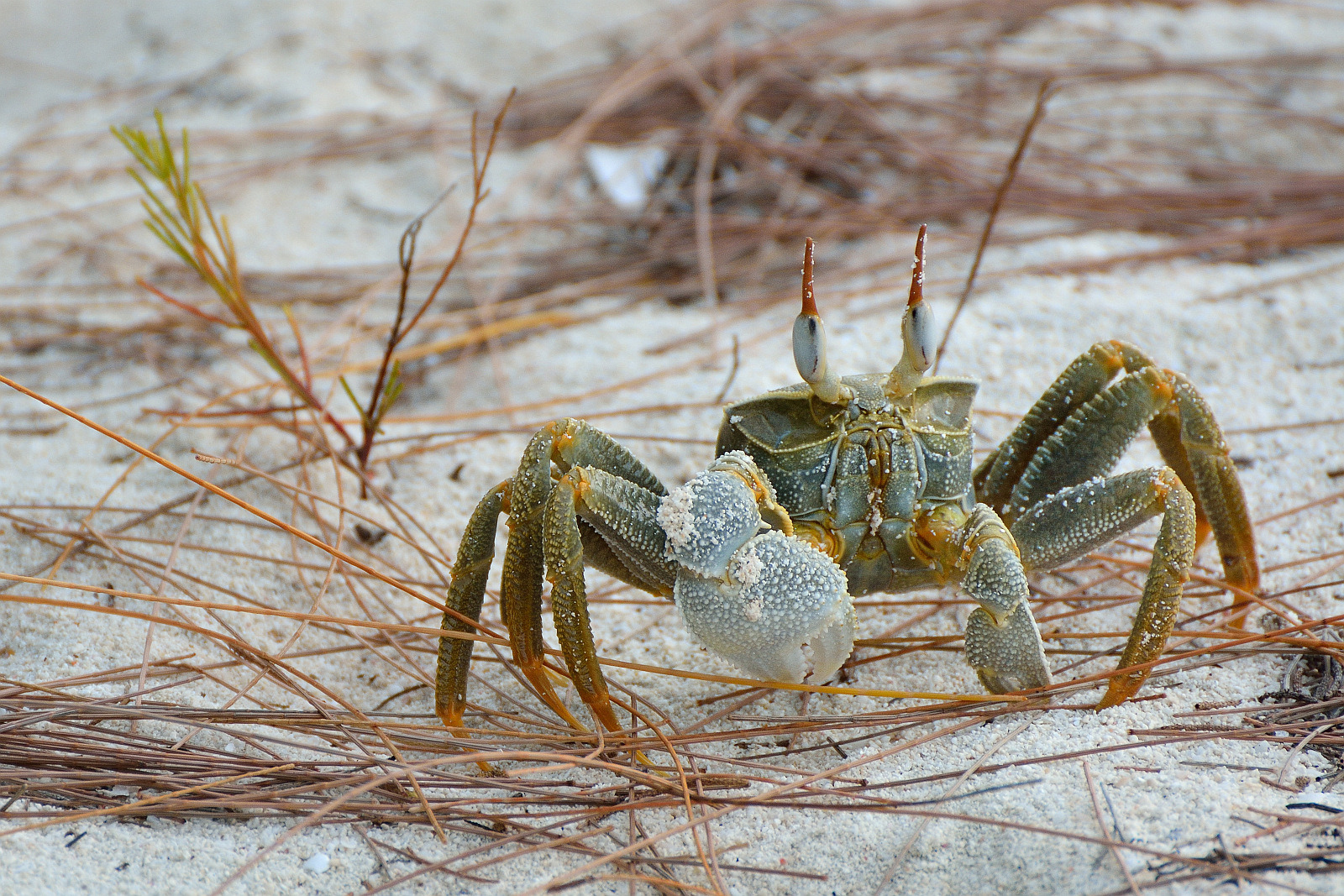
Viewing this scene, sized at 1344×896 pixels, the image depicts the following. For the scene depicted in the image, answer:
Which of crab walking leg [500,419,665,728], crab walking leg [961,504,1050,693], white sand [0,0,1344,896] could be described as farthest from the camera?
crab walking leg [500,419,665,728]

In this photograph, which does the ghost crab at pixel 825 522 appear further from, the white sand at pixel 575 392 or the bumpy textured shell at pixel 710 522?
the white sand at pixel 575 392

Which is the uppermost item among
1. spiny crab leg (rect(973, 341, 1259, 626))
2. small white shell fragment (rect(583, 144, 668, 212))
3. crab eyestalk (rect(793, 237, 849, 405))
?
small white shell fragment (rect(583, 144, 668, 212))

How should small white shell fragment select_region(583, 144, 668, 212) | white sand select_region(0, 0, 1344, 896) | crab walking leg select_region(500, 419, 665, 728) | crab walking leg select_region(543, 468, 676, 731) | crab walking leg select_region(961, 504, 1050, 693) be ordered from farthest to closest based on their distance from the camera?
small white shell fragment select_region(583, 144, 668, 212) → crab walking leg select_region(500, 419, 665, 728) → crab walking leg select_region(543, 468, 676, 731) → crab walking leg select_region(961, 504, 1050, 693) → white sand select_region(0, 0, 1344, 896)

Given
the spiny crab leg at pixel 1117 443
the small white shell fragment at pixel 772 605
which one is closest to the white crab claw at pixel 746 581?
the small white shell fragment at pixel 772 605

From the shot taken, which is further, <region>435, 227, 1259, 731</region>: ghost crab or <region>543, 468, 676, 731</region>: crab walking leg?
<region>543, 468, 676, 731</region>: crab walking leg

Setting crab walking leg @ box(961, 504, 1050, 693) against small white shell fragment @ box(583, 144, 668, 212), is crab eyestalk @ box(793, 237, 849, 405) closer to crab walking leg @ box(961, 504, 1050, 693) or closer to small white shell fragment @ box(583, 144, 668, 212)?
crab walking leg @ box(961, 504, 1050, 693)

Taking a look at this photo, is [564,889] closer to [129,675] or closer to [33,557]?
[129,675]

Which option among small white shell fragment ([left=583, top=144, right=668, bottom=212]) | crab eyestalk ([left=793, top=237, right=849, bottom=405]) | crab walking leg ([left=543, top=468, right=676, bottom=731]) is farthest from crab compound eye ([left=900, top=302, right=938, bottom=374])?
small white shell fragment ([left=583, top=144, right=668, bottom=212])

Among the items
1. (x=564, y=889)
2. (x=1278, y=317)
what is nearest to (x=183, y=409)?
(x=564, y=889)
